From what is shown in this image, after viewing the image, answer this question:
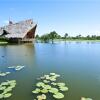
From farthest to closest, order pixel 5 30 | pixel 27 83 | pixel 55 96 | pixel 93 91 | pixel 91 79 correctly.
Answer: pixel 5 30 < pixel 91 79 < pixel 27 83 < pixel 93 91 < pixel 55 96

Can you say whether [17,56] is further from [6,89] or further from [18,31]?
[18,31]

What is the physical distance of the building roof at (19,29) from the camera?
111 feet

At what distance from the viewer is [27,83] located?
6.19 m

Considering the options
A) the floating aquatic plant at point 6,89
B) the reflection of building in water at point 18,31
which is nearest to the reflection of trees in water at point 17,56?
the floating aquatic plant at point 6,89

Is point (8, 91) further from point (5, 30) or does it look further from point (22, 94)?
point (5, 30)

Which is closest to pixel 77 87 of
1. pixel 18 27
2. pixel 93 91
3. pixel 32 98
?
pixel 93 91

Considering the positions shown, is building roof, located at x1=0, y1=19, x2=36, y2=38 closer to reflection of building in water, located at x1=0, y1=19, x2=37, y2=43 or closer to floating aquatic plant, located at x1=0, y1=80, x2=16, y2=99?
reflection of building in water, located at x1=0, y1=19, x2=37, y2=43

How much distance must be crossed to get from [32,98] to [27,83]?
1.45 metres

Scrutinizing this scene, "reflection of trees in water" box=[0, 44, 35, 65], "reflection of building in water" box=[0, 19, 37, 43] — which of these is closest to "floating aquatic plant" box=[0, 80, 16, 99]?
"reflection of trees in water" box=[0, 44, 35, 65]

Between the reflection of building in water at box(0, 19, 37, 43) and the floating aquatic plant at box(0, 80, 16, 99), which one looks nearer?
the floating aquatic plant at box(0, 80, 16, 99)

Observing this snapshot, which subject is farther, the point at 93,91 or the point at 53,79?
the point at 53,79

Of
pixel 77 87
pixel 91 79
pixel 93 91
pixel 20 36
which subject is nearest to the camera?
pixel 93 91

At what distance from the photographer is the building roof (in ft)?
111

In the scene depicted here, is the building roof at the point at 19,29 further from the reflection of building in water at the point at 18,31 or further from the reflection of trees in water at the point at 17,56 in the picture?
the reflection of trees in water at the point at 17,56
